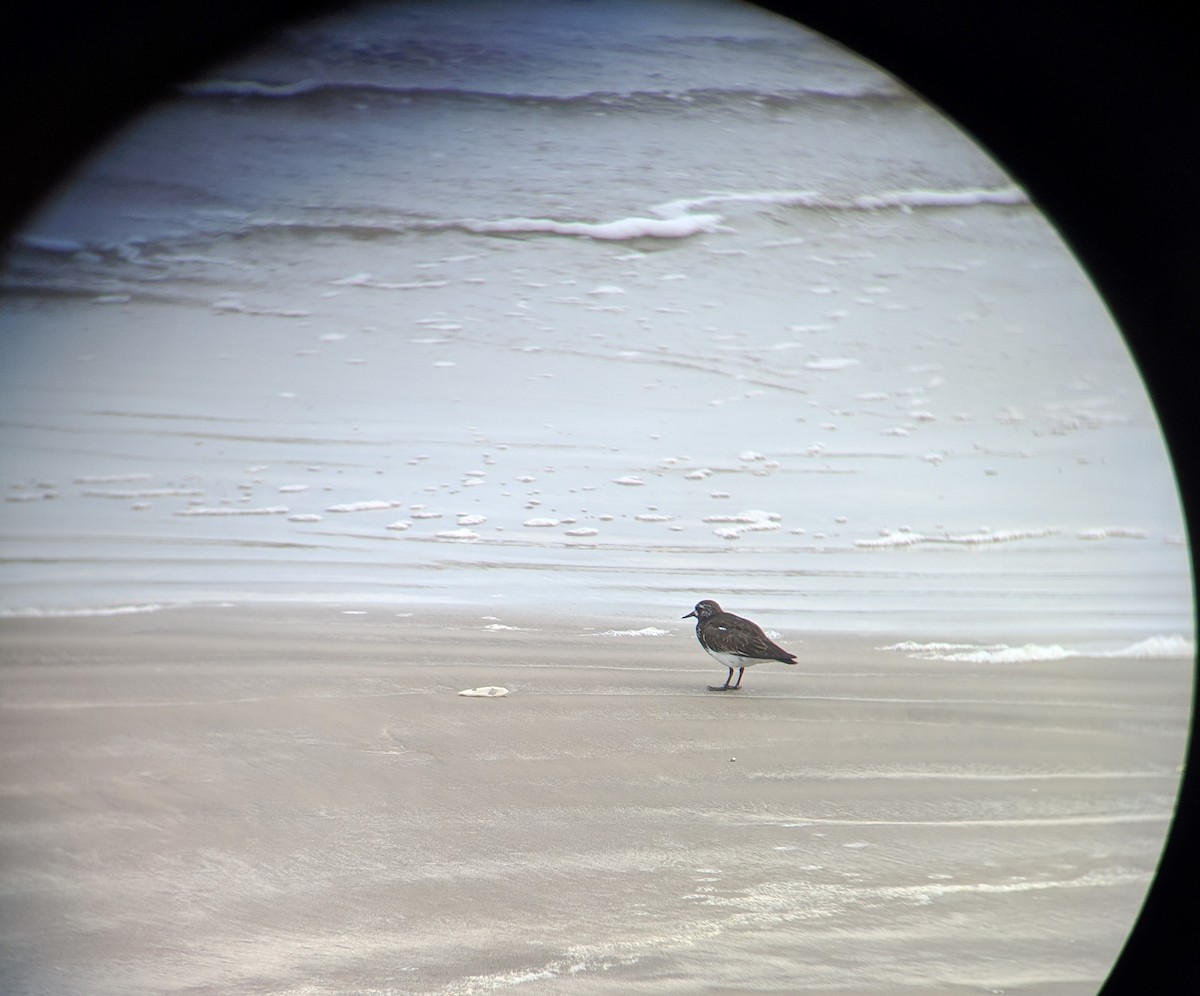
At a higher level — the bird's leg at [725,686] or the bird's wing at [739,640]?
the bird's wing at [739,640]

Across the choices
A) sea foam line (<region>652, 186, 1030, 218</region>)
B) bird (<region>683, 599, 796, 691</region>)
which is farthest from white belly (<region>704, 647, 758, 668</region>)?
sea foam line (<region>652, 186, 1030, 218</region>)

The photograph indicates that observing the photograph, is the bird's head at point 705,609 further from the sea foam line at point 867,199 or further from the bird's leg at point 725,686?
the sea foam line at point 867,199

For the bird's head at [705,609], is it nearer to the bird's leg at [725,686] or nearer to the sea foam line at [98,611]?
the bird's leg at [725,686]

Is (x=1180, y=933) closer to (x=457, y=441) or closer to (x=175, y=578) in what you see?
(x=457, y=441)

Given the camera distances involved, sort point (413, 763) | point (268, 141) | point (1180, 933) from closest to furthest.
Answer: point (1180, 933), point (413, 763), point (268, 141)

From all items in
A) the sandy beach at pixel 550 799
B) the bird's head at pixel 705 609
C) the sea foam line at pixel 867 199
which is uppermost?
the sea foam line at pixel 867 199

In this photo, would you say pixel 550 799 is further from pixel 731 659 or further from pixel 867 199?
pixel 867 199

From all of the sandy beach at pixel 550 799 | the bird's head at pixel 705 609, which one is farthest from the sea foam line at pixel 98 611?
the bird's head at pixel 705 609

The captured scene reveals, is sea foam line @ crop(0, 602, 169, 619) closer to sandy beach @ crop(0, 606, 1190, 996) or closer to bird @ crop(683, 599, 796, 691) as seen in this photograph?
sandy beach @ crop(0, 606, 1190, 996)

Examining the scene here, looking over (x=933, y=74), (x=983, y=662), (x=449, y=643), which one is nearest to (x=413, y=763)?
(x=449, y=643)
